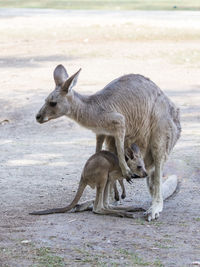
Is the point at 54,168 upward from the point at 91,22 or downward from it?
upward

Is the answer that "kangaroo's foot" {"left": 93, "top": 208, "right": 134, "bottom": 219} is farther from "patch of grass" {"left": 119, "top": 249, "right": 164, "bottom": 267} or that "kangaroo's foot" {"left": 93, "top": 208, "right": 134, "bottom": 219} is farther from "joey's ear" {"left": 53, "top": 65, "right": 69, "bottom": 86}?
"joey's ear" {"left": 53, "top": 65, "right": 69, "bottom": 86}

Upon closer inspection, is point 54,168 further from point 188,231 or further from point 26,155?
point 188,231

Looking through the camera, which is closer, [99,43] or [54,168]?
[54,168]

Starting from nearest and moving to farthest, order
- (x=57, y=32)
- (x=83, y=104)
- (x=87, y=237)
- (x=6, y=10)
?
(x=87, y=237)
(x=83, y=104)
(x=57, y=32)
(x=6, y=10)

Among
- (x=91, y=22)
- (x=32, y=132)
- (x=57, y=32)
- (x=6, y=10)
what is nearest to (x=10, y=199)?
(x=32, y=132)

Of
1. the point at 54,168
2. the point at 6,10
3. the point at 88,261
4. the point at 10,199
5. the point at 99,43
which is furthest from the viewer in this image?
the point at 6,10

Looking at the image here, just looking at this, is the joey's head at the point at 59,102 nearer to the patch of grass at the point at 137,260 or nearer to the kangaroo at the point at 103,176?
the kangaroo at the point at 103,176

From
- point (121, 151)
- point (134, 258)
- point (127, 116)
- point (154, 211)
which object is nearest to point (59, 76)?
point (127, 116)

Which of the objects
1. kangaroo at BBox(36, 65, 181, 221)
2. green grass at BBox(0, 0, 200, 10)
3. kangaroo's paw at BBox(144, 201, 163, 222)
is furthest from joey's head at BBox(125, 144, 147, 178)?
green grass at BBox(0, 0, 200, 10)

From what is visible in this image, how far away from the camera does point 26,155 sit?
7562 mm

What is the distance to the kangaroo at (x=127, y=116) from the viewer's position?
527cm

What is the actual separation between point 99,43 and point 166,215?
462 inches

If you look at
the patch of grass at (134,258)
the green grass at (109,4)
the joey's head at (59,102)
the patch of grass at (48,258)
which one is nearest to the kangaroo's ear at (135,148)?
the joey's head at (59,102)

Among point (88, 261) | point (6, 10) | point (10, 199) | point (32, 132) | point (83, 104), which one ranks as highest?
point (83, 104)
